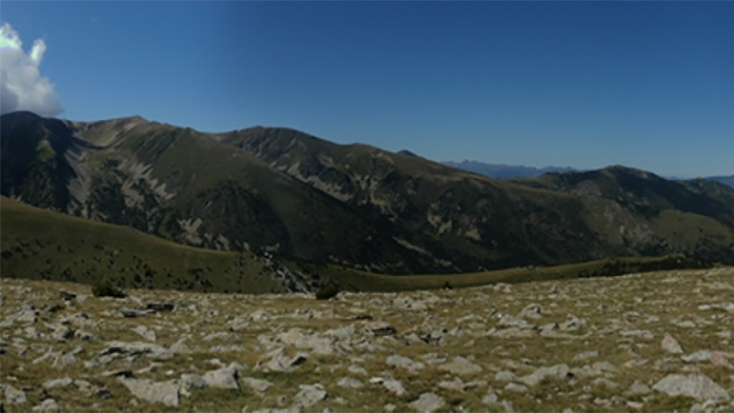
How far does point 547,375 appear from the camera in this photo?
54.4 feet

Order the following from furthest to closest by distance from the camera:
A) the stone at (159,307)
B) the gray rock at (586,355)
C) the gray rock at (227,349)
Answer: the stone at (159,307) → the gray rock at (227,349) → the gray rock at (586,355)

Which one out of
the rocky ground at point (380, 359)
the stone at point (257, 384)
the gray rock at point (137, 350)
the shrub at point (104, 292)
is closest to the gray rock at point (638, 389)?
the rocky ground at point (380, 359)

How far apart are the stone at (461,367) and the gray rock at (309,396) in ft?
16.5

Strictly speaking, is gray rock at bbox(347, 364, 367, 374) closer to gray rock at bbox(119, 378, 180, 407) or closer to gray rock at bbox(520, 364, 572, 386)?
gray rock at bbox(520, 364, 572, 386)

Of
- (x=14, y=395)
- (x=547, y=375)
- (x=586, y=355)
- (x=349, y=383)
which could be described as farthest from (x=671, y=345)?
(x=14, y=395)

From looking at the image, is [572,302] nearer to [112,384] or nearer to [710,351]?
[710,351]

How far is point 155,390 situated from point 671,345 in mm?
19129

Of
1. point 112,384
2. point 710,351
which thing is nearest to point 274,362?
point 112,384

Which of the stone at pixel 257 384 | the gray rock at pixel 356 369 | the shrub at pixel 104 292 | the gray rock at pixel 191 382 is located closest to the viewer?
the gray rock at pixel 191 382

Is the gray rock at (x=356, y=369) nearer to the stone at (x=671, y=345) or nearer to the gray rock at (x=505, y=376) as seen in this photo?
the gray rock at (x=505, y=376)

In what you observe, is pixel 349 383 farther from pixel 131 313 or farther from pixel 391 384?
pixel 131 313

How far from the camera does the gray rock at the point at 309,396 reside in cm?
1474

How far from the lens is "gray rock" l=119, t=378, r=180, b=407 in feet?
49.5

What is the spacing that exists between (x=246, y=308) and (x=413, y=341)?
19660 mm
